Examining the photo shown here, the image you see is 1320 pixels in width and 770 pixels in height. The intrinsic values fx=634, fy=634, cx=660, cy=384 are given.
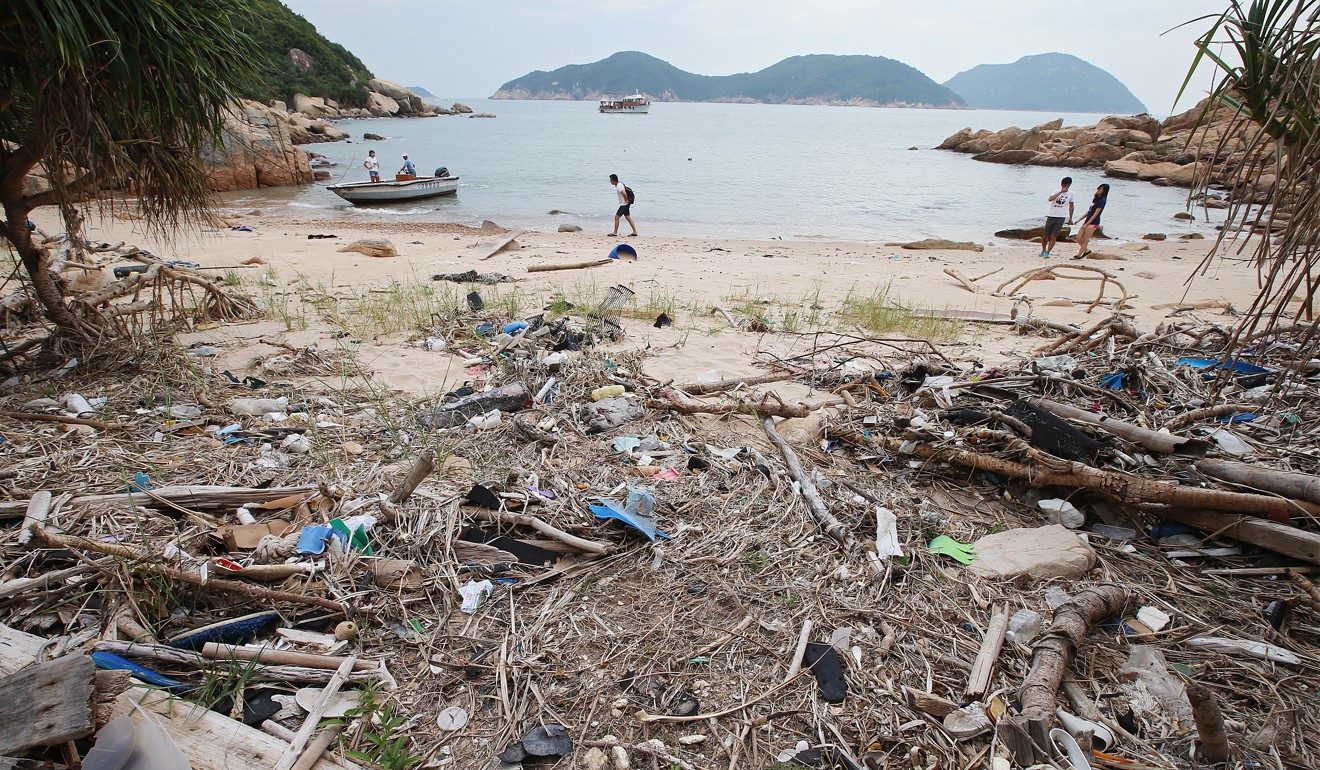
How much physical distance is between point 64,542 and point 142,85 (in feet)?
9.49

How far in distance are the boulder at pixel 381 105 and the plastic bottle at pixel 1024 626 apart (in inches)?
2977

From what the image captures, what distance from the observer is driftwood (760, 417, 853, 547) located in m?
2.80

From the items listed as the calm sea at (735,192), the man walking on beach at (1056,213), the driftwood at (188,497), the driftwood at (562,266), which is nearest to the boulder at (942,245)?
the man walking on beach at (1056,213)

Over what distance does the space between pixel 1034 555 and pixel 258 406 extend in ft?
14.0

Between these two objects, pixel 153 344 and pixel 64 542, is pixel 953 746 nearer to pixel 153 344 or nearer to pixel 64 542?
pixel 64 542

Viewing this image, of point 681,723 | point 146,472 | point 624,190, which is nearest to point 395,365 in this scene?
point 146,472

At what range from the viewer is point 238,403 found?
391 cm

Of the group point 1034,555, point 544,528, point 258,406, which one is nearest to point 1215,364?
point 1034,555

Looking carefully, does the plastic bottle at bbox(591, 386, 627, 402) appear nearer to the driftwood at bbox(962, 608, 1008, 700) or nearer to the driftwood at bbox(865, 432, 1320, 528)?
the driftwood at bbox(865, 432, 1320, 528)

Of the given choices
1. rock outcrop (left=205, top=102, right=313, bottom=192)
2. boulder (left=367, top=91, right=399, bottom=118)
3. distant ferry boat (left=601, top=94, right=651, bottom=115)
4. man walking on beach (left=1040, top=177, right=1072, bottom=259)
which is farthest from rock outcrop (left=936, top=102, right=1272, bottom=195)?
distant ferry boat (left=601, top=94, right=651, bottom=115)

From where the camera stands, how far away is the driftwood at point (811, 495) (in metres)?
2.80

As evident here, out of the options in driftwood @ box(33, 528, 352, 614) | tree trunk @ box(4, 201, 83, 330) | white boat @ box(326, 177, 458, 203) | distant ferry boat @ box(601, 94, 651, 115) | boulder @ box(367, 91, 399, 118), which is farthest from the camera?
distant ferry boat @ box(601, 94, 651, 115)

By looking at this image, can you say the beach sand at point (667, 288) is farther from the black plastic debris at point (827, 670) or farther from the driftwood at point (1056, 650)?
the black plastic debris at point (827, 670)

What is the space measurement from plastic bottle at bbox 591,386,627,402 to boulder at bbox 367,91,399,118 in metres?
73.0
